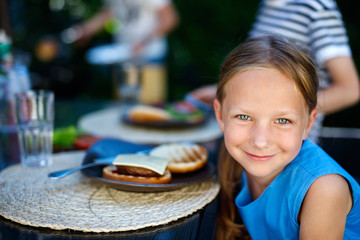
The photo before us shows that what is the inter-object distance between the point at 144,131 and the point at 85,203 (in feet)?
2.76

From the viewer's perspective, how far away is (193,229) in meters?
0.89

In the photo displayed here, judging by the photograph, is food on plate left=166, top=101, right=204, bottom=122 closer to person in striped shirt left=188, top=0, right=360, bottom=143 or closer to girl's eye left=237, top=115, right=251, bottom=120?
person in striped shirt left=188, top=0, right=360, bottom=143

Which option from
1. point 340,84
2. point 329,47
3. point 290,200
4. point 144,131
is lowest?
point 144,131

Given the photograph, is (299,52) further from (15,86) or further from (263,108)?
(15,86)

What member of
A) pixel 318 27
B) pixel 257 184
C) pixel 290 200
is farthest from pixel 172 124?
pixel 290 200

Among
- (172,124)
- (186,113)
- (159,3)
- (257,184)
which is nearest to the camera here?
(257,184)

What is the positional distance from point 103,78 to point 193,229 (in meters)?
5.23

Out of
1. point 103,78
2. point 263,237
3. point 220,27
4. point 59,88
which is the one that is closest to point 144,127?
point 263,237

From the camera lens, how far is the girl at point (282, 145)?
0.97 metres

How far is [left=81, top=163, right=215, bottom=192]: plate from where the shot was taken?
39.6 inches

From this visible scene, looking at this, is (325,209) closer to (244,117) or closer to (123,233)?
(244,117)

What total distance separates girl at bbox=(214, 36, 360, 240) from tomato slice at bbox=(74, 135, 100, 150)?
622 millimetres

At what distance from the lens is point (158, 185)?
1.01m

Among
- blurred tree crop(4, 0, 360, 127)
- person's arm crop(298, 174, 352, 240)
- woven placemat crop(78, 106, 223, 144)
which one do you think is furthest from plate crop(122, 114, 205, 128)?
blurred tree crop(4, 0, 360, 127)
